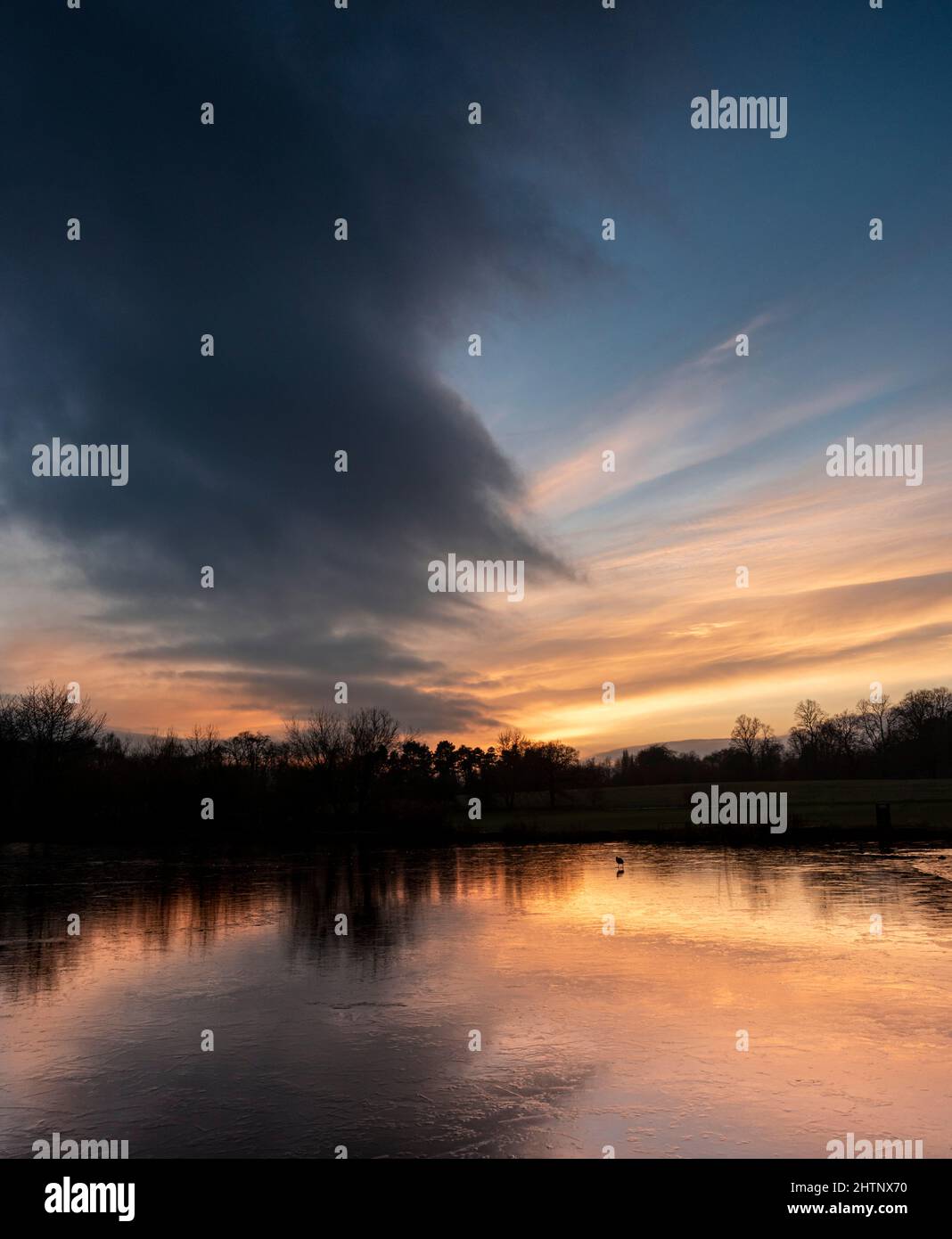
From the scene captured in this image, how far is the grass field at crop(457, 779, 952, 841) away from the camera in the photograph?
154ft

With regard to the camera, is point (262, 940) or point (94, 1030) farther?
point (262, 940)

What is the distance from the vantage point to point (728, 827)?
48.3 m

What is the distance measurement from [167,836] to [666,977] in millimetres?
48190

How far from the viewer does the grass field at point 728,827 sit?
4684cm

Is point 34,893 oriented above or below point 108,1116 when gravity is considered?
below

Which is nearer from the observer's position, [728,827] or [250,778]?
[728,827]

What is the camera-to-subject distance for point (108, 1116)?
8328 millimetres

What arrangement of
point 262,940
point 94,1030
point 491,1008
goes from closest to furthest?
point 94,1030
point 491,1008
point 262,940

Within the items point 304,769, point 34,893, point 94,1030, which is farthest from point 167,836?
point 94,1030
